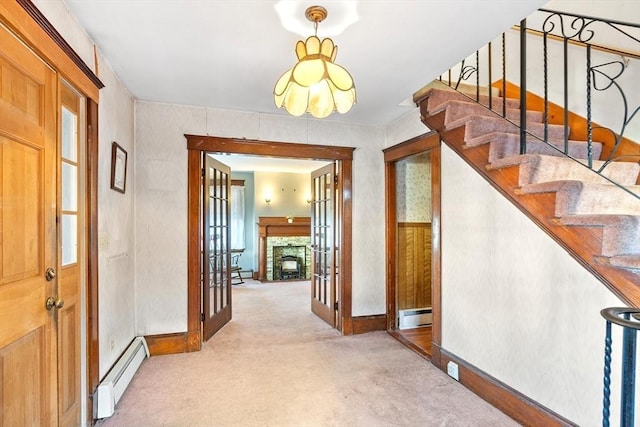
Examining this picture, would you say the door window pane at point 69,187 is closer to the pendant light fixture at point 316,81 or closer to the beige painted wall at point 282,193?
the pendant light fixture at point 316,81

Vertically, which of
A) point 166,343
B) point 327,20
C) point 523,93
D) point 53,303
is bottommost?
point 166,343

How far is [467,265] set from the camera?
2.72 metres

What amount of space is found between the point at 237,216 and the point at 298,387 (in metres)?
5.51

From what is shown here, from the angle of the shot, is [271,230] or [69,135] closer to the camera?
[69,135]

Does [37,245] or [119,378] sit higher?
[37,245]

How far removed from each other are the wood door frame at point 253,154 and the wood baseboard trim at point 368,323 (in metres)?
0.06

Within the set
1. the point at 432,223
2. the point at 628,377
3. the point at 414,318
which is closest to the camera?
the point at 628,377

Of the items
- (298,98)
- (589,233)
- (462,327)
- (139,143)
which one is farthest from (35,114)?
(462,327)

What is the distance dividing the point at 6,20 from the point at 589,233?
2.71 meters

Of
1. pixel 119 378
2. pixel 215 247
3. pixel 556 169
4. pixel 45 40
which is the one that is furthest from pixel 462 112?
pixel 119 378

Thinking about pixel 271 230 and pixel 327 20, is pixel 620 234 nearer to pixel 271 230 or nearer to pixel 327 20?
pixel 327 20

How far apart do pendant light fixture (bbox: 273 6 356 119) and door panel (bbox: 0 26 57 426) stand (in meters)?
1.09

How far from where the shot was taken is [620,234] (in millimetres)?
1619

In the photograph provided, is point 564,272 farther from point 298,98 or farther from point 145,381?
point 145,381
